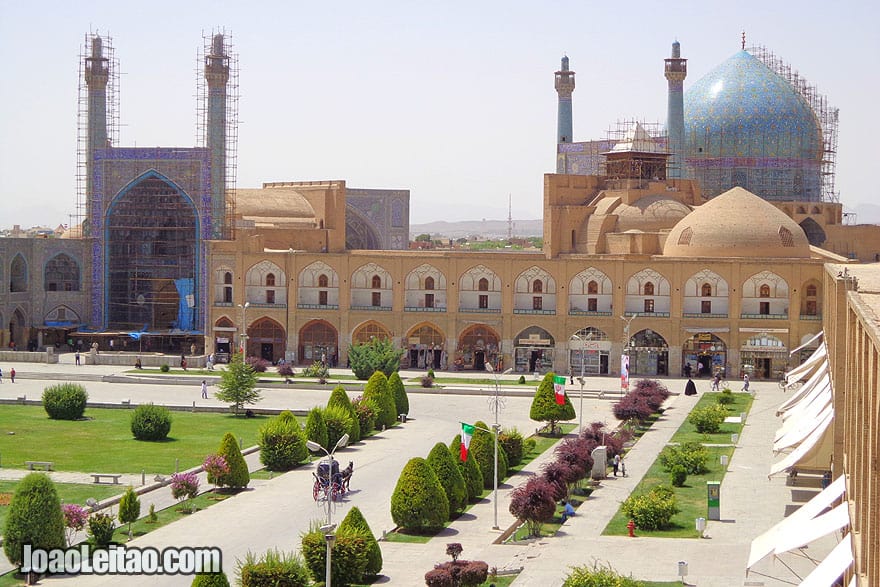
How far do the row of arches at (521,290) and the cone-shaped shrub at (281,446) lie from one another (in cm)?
2387

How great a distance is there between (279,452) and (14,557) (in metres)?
10.4

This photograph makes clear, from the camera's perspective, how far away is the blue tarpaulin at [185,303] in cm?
5847

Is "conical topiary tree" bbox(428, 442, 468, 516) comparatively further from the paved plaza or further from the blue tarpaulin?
the blue tarpaulin

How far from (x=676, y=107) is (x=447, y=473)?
142 ft

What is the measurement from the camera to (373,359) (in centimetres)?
4788

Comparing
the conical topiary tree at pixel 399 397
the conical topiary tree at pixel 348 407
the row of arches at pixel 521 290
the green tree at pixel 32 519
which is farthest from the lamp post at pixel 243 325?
the green tree at pixel 32 519

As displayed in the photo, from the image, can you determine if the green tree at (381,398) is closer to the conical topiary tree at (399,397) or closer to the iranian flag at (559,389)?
the conical topiary tree at (399,397)

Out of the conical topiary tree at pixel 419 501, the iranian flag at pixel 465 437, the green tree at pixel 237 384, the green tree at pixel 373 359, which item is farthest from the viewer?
the green tree at pixel 373 359

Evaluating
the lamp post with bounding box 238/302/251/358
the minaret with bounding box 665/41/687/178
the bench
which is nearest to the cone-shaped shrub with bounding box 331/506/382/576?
the bench

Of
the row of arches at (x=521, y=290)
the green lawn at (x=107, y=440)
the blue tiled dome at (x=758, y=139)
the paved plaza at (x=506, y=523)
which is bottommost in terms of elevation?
the paved plaza at (x=506, y=523)

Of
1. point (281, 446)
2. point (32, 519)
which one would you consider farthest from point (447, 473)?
point (32, 519)

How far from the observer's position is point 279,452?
3059 cm

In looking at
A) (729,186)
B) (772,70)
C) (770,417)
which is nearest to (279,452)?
(770,417)

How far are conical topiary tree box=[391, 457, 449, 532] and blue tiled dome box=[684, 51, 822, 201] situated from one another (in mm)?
43657
